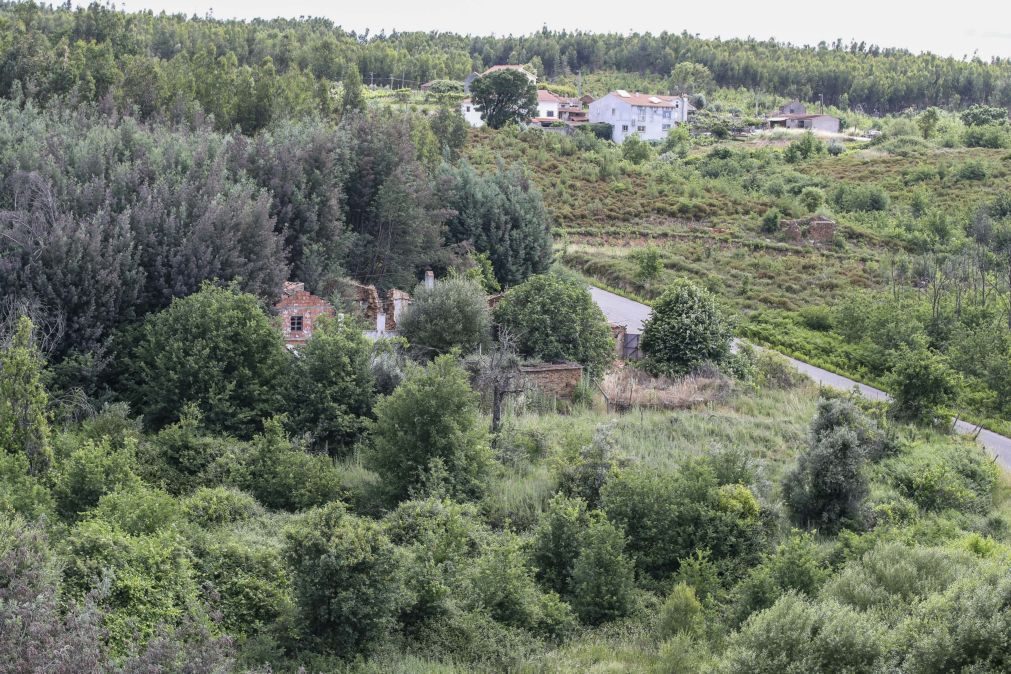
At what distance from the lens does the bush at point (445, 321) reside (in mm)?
20953

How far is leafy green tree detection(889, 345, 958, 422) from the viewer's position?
19.6m

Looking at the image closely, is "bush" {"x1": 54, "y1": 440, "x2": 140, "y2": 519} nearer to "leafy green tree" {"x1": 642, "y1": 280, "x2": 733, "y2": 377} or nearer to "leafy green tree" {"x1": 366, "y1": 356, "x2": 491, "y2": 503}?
"leafy green tree" {"x1": 366, "y1": 356, "x2": 491, "y2": 503}

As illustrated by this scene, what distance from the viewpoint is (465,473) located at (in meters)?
15.0

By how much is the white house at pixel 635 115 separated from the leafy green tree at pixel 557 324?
55.7 metres

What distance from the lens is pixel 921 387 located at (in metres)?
19.8

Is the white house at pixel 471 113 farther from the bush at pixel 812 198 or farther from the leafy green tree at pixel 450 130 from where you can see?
the bush at pixel 812 198

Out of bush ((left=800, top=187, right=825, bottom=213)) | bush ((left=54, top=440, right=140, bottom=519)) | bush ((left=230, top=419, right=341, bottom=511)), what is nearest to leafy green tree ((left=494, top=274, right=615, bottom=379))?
bush ((left=230, top=419, right=341, bottom=511))

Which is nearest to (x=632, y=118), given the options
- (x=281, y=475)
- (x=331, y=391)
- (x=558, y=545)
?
(x=331, y=391)

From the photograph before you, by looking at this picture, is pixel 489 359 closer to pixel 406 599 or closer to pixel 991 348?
pixel 406 599

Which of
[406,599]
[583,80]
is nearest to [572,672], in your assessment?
[406,599]

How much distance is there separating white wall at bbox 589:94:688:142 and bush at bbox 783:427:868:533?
63.2 metres

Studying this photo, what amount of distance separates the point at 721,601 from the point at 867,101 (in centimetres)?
10401

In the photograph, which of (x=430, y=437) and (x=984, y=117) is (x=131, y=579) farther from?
(x=984, y=117)

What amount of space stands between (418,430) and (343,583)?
5.12 meters
